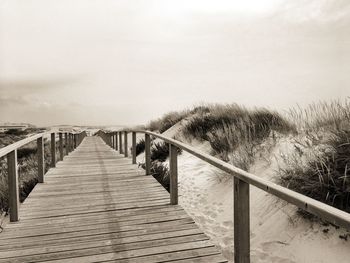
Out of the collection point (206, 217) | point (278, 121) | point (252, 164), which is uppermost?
point (278, 121)

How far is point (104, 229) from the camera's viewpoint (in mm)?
3748

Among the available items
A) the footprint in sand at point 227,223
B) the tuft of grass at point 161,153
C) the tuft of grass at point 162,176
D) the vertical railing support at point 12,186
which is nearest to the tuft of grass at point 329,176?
the footprint in sand at point 227,223

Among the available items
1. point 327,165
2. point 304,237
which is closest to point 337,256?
point 304,237

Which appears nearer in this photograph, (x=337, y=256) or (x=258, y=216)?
(x=337, y=256)

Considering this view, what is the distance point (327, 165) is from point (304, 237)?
0.91 m

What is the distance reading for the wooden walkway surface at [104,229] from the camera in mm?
3088

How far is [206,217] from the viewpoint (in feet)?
16.5

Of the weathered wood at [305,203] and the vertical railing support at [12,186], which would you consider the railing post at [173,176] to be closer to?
the vertical railing support at [12,186]

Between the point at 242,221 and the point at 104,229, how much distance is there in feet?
6.41

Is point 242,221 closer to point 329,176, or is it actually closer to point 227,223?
point 329,176

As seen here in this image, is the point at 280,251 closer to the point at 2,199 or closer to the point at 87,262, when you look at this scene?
the point at 87,262

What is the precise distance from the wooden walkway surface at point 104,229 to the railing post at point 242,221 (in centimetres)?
70

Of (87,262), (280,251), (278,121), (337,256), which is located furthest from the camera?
(278,121)

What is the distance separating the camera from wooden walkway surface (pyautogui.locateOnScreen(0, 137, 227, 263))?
3.09m
